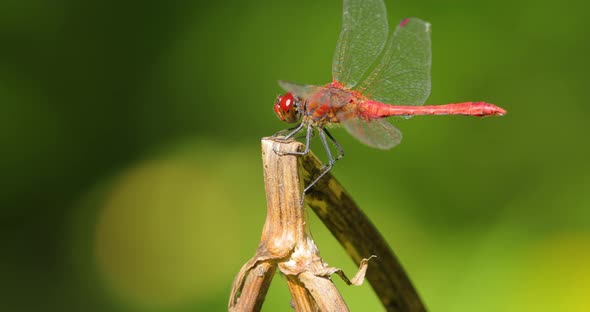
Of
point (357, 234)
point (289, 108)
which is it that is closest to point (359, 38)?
point (289, 108)

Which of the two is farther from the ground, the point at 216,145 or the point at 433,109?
the point at 216,145

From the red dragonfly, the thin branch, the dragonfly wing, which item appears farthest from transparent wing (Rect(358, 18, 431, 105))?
the thin branch

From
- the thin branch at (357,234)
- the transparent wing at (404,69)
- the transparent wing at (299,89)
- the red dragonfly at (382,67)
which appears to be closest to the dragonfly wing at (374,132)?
the red dragonfly at (382,67)

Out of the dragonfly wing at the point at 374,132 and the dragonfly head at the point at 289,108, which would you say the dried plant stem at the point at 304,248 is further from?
the dragonfly head at the point at 289,108

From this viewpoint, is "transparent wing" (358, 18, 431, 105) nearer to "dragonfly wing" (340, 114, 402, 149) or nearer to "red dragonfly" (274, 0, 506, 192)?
"red dragonfly" (274, 0, 506, 192)

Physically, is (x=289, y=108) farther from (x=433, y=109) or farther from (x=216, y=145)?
(x=216, y=145)

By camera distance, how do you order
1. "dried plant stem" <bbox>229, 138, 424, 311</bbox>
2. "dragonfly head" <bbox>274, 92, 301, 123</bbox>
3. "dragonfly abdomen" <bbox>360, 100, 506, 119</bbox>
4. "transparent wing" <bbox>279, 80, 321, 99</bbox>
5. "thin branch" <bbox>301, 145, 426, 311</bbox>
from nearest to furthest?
"dried plant stem" <bbox>229, 138, 424, 311</bbox> → "thin branch" <bbox>301, 145, 426, 311</bbox> → "transparent wing" <bbox>279, 80, 321, 99</bbox> → "dragonfly head" <bbox>274, 92, 301, 123</bbox> → "dragonfly abdomen" <bbox>360, 100, 506, 119</bbox>
